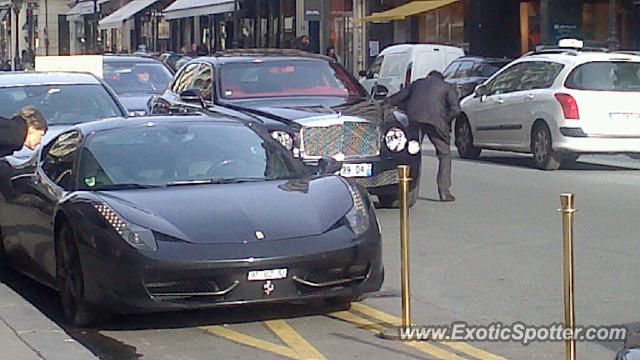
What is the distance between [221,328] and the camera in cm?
901

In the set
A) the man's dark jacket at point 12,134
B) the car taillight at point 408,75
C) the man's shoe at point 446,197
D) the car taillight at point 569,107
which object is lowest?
the man's shoe at point 446,197

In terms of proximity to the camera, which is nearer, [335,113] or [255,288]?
[255,288]

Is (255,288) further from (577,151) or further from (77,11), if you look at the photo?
(77,11)

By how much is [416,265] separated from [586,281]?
1545mm

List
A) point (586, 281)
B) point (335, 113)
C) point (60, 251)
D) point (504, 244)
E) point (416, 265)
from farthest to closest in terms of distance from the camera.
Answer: point (335, 113) < point (504, 244) < point (416, 265) < point (586, 281) < point (60, 251)

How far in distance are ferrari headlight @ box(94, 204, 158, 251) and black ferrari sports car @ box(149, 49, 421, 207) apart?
5.44m

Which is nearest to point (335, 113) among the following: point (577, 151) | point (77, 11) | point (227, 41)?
point (577, 151)

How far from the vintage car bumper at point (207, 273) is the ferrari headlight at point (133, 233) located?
45 mm

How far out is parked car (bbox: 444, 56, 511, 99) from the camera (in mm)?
29633

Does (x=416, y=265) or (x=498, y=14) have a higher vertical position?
(x=498, y=14)

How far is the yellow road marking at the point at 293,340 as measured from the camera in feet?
26.8

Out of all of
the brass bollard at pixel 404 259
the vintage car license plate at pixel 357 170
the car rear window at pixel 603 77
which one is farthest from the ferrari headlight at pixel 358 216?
the car rear window at pixel 603 77

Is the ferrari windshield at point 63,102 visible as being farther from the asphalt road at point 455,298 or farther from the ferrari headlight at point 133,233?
the ferrari headlight at point 133,233

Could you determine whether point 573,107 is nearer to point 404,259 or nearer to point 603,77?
point 603,77
